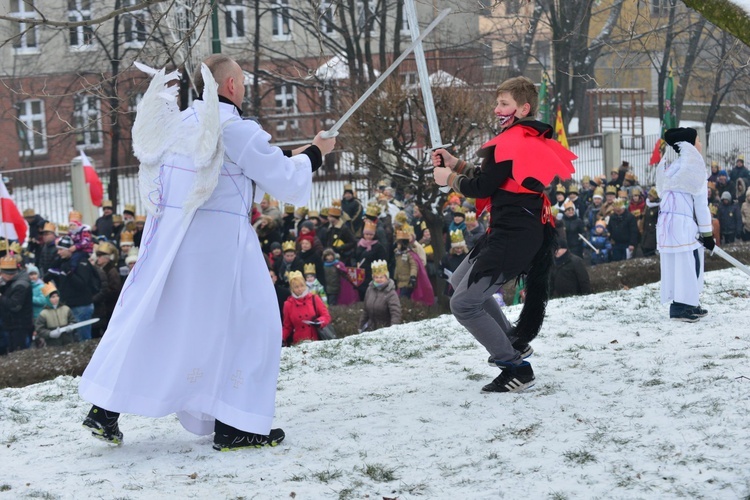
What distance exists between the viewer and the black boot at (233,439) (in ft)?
17.5

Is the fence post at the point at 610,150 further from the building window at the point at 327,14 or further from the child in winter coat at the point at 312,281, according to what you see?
the child in winter coat at the point at 312,281

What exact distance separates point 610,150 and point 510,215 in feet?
64.4

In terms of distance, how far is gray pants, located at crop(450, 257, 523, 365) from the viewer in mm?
6125

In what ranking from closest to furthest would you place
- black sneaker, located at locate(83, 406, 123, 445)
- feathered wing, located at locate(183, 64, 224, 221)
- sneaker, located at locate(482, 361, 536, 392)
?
feathered wing, located at locate(183, 64, 224, 221) < black sneaker, located at locate(83, 406, 123, 445) < sneaker, located at locate(482, 361, 536, 392)

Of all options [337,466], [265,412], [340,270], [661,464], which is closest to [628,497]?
[661,464]

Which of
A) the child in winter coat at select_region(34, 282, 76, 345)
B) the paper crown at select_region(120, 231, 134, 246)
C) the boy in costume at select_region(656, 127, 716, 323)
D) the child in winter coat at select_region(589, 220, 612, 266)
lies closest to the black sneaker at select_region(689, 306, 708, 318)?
the boy in costume at select_region(656, 127, 716, 323)

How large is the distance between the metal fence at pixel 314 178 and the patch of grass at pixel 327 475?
11.7m

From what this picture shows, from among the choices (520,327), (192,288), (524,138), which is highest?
(524,138)

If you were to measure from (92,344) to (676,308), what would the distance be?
5139 mm

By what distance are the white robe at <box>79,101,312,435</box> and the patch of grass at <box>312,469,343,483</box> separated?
0.48m

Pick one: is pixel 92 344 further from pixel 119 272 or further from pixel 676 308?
pixel 676 308

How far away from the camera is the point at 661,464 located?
4785 mm

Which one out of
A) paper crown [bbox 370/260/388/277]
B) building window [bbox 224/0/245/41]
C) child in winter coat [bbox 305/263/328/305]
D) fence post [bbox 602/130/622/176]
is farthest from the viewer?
building window [bbox 224/0/245/41]

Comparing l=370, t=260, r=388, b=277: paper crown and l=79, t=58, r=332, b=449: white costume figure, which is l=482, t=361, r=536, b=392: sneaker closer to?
l=79, t=58, r=332, b=449: white costume figure
